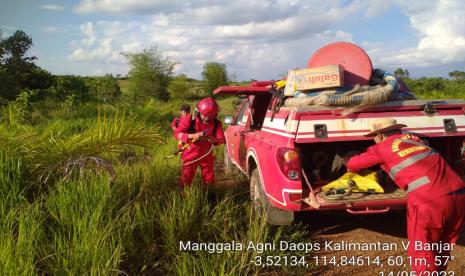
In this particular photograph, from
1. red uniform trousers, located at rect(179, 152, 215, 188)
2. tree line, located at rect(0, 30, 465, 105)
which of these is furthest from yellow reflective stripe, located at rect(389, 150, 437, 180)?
tree line, located at rect(0, 30, 465, 105)

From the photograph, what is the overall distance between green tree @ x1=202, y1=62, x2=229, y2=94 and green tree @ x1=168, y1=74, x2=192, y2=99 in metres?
2.55

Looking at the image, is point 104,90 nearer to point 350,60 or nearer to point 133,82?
point 350,60

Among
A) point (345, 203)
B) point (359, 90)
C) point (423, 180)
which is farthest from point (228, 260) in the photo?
point (359, 90)

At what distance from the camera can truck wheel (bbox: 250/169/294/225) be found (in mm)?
4223

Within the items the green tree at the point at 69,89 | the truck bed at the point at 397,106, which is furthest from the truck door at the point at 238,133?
the green tree at the point at 69,89

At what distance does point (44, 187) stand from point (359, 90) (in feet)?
12.0

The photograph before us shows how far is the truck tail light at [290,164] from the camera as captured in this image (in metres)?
3.86

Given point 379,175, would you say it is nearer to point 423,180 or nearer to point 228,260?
point 423,180

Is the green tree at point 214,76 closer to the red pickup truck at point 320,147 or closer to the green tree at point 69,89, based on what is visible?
the green tree at point 69,89

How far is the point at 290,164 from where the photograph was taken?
12.7 ft

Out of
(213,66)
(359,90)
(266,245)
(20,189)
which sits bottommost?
(266,245)

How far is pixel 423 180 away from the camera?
315 centimetres

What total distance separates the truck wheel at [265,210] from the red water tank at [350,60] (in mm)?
1674

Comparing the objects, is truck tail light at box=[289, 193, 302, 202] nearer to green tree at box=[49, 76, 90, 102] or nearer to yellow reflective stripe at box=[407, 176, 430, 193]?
yellow reflective stripe at box=[407, 176, 430, 193]
